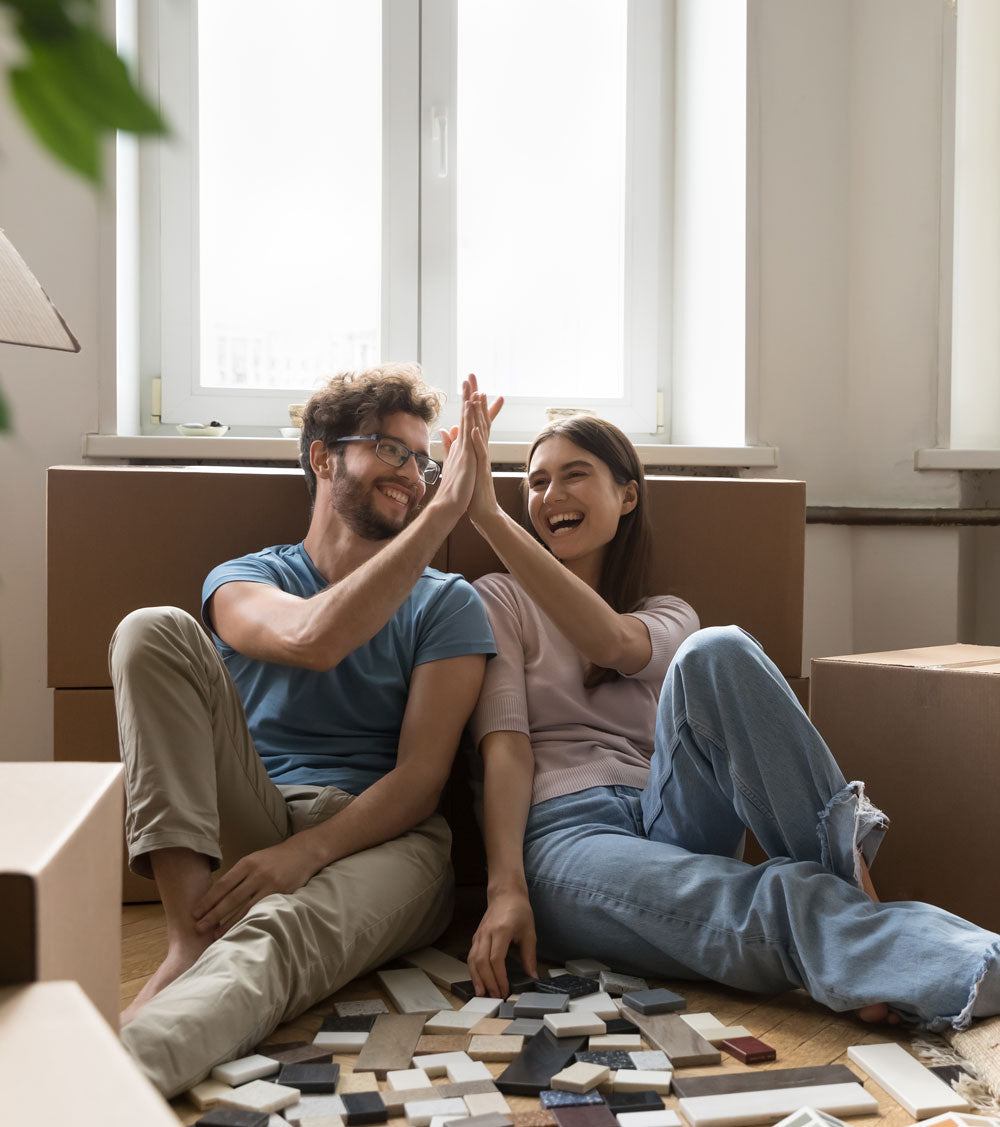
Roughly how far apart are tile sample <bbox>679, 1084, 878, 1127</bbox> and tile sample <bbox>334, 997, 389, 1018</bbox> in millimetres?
438

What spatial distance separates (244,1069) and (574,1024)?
1.30ft

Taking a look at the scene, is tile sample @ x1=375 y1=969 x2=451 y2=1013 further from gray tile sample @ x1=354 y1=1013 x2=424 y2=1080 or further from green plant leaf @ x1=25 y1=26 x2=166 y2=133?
green plant leaf @ x1=25 y1=26 x2=166 y2=133

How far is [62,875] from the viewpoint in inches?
28.6

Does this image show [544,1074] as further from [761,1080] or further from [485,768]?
[485,768]

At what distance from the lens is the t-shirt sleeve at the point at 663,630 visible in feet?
5.97

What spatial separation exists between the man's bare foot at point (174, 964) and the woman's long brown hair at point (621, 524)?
0.89m

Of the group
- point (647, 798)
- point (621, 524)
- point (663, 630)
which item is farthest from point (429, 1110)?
point (621, 524)

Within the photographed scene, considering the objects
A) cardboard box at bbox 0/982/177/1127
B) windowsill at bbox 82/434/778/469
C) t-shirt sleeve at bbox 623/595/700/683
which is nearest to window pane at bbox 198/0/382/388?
windowsill at bbox 82/434/778/469

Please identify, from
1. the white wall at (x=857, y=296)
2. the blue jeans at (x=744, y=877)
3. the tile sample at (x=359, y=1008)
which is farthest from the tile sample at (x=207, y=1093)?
the white wall at (x=857, y=296)

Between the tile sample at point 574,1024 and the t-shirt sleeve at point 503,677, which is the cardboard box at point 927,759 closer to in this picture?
the t-shirt sleeve at point 503,677

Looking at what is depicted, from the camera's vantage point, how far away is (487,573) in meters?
2.08

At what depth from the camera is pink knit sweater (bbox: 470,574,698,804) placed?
1781 mm

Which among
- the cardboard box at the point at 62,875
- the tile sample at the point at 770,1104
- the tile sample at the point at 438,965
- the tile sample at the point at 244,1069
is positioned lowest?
the tile sample at the point at 438,965

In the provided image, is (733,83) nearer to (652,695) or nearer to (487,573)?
(487,573)
